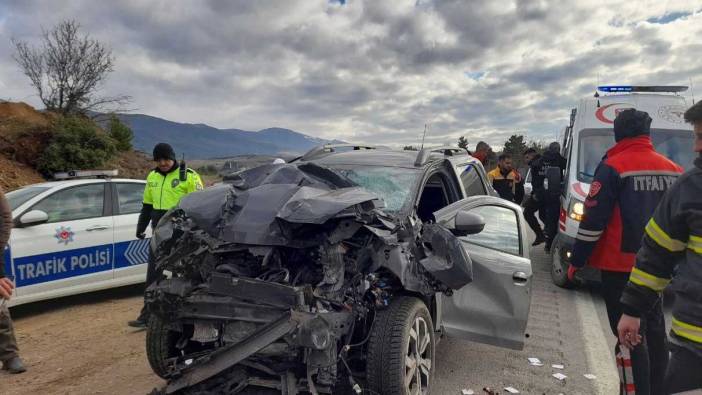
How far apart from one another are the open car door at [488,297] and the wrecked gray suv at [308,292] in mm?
12

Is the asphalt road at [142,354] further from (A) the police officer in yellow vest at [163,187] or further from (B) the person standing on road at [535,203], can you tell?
(B) the person standing on road at [535,203]


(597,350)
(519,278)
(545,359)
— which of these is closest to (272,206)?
(519,278)

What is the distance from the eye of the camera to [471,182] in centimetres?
470

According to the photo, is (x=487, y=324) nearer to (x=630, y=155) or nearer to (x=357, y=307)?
(x=357, y=307)

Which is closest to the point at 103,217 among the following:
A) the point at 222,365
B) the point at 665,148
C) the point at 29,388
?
the point at 29,388

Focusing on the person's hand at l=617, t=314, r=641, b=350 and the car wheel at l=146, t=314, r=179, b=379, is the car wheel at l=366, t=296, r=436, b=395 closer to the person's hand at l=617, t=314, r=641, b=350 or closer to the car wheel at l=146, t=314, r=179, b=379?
the person's hand at l=617, t=314, r=641, b=350

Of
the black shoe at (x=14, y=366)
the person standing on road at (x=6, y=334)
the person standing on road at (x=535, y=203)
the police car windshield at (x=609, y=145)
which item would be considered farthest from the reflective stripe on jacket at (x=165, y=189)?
the person standing on road at (x=535, y=203)

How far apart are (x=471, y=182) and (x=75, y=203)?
182 inches

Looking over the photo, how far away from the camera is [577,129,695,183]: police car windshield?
256 inches

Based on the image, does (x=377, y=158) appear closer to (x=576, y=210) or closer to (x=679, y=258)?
(x=679, y=258)

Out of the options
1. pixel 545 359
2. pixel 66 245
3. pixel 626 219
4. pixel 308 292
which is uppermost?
pixel 626 219

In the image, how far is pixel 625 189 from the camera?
2943 millimetres

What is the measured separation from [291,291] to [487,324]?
177 cm

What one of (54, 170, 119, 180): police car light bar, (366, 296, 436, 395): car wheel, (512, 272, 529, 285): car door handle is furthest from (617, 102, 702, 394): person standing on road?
(54, 170, 119, 180): police car light bar
